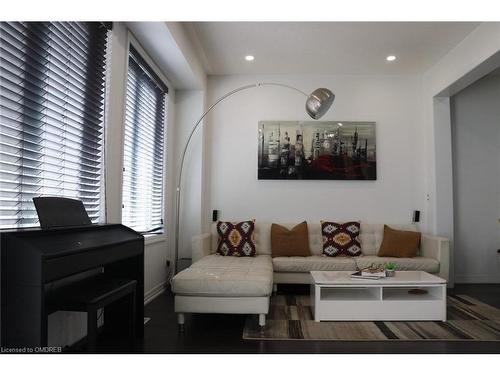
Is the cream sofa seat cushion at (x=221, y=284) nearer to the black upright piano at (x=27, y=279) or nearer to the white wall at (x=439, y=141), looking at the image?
the black upright piano at (x=27, y=279)

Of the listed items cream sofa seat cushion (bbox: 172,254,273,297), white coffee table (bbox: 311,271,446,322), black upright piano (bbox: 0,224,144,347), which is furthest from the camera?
white coffee table (bbox: 311,271,446,322)

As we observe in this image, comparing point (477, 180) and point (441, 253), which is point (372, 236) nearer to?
point (441, 253)

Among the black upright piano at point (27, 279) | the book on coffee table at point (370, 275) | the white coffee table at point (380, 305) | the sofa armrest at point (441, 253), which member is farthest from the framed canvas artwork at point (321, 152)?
the black upright piano at point (27, 279)

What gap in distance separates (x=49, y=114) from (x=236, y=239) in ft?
8.81

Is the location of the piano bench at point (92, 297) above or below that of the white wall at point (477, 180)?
below

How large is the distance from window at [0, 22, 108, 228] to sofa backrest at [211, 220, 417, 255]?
231cm

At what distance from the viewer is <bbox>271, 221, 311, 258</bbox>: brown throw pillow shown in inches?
182

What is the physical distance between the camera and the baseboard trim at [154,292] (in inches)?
154

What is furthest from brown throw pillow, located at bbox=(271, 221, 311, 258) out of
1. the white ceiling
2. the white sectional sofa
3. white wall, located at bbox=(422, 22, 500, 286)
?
the white ceiling

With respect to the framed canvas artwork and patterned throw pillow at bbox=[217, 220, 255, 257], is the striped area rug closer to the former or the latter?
patterned throw pillow at bbox=[217, 220, 255, 257]

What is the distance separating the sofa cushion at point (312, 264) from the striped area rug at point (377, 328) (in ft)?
2.39

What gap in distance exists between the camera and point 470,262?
5164 millimetres

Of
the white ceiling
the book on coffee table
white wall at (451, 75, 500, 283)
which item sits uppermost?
the white ceiling
